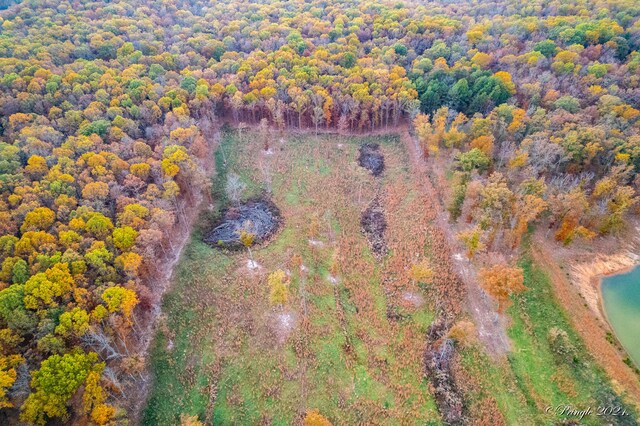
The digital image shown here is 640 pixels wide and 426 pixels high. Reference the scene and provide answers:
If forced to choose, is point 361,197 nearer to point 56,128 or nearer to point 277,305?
point 277,305

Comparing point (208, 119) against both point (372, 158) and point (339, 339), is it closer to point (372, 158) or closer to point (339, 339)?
point (372, 158)

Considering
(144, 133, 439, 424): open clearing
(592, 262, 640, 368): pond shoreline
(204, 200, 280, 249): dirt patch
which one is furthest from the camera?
(204, 200, 280, 249): dirt patch

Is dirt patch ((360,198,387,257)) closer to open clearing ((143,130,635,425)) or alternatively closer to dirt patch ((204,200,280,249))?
open clearing ((143,130,635,425))

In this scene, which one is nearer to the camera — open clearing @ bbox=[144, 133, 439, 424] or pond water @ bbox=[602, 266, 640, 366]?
open clearing @ bbox=[144, 133, 439, 424]

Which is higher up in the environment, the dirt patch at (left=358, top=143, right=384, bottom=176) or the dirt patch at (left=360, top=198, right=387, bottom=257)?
the dirt patch at (left=358, top=143, right=384, bottom=176)

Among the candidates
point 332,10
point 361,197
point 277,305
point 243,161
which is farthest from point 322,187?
point 332,10

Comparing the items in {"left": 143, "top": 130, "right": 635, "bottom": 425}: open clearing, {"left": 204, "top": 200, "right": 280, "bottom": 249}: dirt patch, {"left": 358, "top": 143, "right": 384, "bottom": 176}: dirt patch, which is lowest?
{"left": 143, "top": 130, "right": 635, "bottom": 425}: open clearing

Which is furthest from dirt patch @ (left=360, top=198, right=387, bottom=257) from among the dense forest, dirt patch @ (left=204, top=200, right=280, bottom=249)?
dirt patch @ (left=204, top=200, right=280, bottom=249)
